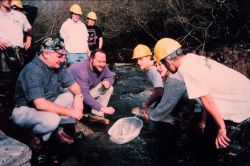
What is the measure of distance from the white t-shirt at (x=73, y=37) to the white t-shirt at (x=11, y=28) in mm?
1649

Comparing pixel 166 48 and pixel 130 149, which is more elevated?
pixel 166 48

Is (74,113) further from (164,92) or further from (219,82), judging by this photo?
(219,82)

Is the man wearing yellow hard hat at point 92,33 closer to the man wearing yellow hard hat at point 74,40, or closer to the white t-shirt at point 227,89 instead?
the man wearing yellow hard hat at point 74,40

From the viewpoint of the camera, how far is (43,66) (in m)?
3.96

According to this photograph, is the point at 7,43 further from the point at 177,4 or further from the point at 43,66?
the point at 177,4

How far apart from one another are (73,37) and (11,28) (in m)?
1.97

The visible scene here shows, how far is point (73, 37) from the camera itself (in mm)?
7410

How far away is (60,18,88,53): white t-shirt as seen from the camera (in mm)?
7410

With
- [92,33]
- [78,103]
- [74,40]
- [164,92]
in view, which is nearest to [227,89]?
[164,92]

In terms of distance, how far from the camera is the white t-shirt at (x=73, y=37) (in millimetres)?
7410

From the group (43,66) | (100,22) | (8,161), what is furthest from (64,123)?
(100,22)

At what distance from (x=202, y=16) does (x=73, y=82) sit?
584cm

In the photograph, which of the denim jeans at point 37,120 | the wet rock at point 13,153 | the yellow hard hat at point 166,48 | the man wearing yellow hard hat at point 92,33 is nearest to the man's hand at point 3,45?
the denim jeans at point 37,120

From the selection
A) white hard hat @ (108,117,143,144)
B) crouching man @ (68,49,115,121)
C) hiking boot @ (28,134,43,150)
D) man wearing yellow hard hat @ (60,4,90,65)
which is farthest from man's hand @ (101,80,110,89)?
man wearing yellow hard hat @ (60,4,90,65)
